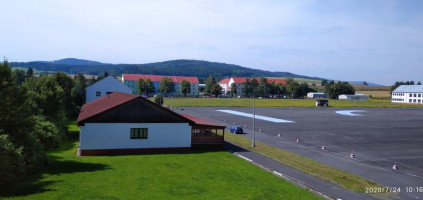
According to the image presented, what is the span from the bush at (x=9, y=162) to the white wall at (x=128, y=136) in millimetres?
8614

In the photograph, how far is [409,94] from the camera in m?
159

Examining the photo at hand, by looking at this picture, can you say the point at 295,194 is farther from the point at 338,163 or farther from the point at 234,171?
the point at 338,163

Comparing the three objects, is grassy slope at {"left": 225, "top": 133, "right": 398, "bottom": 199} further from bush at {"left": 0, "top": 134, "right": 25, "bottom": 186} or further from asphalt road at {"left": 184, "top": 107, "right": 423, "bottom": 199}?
bush at {"left": 0, "top": 134, "right": 25, "bottom": 186}

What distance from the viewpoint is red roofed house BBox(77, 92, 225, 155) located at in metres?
29.3

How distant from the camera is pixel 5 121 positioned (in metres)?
21.8

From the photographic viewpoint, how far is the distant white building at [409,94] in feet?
508

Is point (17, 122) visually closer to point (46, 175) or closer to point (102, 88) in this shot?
point (46, 175)

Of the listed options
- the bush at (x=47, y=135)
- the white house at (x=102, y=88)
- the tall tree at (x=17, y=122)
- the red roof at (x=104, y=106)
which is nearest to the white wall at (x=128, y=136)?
the red roof at (x=104, y=106)

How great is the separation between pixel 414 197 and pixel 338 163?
994cm

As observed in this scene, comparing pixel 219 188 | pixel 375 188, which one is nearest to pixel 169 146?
pixel 219 188

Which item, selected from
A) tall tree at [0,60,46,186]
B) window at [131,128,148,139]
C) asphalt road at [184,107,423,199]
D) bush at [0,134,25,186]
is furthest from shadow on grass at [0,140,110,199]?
asphalt road at [184,107,423,199]

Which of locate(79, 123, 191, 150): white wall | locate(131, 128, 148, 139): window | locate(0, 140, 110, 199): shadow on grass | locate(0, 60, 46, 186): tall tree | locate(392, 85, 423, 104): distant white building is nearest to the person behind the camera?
locate(0, 140, 110, 199): shadow on grass

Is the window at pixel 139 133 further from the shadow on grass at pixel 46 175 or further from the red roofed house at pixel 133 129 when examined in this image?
the shadow on grass at pixel 46 175

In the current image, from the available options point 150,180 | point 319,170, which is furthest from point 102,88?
point 319,170
